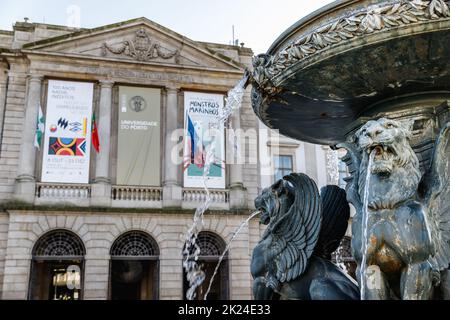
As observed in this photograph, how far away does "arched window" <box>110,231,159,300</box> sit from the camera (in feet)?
62.9

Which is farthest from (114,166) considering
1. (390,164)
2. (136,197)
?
(390,164)

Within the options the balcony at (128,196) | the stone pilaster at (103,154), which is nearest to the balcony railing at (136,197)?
the balcony at (128,196)

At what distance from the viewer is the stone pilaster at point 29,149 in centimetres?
1847

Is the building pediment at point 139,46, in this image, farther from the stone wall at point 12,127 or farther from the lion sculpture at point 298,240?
the lion sculpture at point 298,240

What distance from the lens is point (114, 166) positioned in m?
19.8

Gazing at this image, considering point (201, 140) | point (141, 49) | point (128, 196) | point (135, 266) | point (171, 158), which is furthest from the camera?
point (141, 49)

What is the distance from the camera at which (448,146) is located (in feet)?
12.1

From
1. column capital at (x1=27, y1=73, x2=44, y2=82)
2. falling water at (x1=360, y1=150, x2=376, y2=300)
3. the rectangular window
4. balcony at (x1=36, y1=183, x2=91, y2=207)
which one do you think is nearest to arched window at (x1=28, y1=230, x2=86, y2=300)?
balcony at (x1=36, y1=183, x2=91, y2=207)

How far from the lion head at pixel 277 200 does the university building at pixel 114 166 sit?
15.1 metres

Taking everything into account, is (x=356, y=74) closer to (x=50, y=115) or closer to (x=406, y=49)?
(x=406, y=49)

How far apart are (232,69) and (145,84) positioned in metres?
3.96

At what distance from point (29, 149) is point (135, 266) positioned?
6407mm

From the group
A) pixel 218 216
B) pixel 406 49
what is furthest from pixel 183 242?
pixel 406 49

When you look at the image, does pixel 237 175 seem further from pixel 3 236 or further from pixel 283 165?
pixel 3 236
